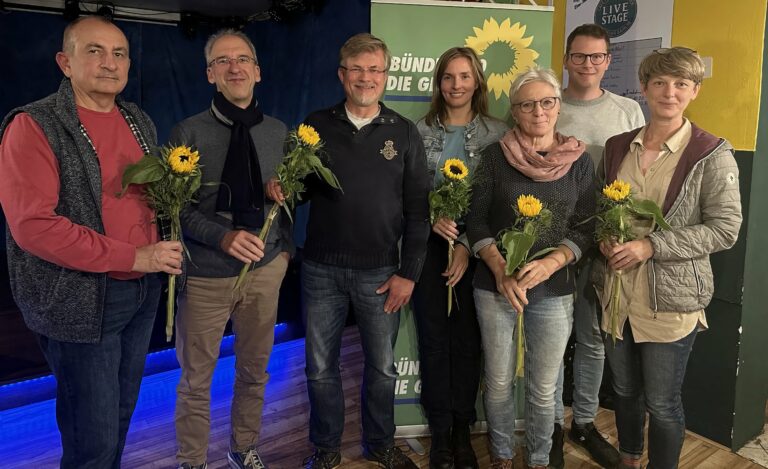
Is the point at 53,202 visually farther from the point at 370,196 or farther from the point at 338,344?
the point at 338,344

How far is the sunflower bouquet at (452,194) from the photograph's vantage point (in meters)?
2.34

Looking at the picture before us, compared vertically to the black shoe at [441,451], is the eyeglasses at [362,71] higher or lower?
higher

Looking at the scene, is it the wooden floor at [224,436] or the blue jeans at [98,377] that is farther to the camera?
the wooden floor at [224,436]

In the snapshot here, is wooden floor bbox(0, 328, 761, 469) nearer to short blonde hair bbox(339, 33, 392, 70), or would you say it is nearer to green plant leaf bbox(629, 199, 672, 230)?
green plant leaf bbox(629, 199, 672, 230)

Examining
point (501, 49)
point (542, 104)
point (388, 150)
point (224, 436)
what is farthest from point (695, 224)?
point (224, 436)

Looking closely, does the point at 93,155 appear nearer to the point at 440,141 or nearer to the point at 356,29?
the point at 440,141

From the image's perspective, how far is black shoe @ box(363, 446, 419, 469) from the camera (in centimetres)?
272

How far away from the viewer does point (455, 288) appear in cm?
263

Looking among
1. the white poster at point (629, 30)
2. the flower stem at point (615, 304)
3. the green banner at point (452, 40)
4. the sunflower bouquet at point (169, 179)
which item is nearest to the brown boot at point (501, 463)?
the flower stem at point (615, 304)

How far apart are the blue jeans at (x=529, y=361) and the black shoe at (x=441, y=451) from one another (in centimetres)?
31

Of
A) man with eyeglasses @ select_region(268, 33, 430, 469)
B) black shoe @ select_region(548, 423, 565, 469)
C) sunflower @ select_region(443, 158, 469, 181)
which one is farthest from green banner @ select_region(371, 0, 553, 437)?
black shoe @ select_region(548, 423, 565, 469)

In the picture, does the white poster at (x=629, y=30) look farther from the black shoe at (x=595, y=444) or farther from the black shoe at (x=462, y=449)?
the black shoe at (x=462, y=449)

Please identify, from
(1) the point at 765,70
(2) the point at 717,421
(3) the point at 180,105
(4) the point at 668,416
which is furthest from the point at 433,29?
(3) the point at 180,105

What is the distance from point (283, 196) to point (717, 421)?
2.64 metres
